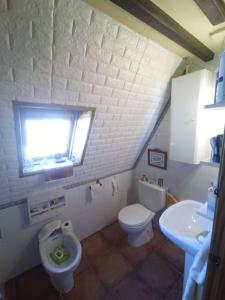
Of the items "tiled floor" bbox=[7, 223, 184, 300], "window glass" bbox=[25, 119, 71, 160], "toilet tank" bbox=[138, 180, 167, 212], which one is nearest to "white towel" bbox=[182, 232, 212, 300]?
"tiled floor" bbox=[7, 223, 184, 300]

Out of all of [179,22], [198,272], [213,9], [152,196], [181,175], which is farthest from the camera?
[152,196]

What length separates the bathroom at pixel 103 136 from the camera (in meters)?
0.86

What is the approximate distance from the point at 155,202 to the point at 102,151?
3.01 feet

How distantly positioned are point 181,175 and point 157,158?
0.36 metres

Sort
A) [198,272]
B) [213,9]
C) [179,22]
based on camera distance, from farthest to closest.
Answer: [179,22] → [213,9] → [198,272]

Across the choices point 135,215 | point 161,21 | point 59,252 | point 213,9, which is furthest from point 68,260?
point 213,9

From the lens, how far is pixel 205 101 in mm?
1381

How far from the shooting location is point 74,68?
3.29 feet

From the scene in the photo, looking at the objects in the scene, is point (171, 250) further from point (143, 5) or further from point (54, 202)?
point (143, 5)

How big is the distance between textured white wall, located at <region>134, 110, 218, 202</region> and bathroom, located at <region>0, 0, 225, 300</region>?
0.04 ft

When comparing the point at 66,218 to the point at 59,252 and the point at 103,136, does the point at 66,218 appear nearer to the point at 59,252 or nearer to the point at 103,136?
the point at 59,252

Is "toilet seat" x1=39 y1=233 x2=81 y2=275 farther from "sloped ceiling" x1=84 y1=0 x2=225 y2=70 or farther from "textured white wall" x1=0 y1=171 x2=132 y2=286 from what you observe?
"sloped ceiling" x1=84 y1=0 x2=225 y2=70

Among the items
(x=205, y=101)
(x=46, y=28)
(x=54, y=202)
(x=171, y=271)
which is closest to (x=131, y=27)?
(x=46, y=28)

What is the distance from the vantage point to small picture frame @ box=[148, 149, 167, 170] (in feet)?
6.51
